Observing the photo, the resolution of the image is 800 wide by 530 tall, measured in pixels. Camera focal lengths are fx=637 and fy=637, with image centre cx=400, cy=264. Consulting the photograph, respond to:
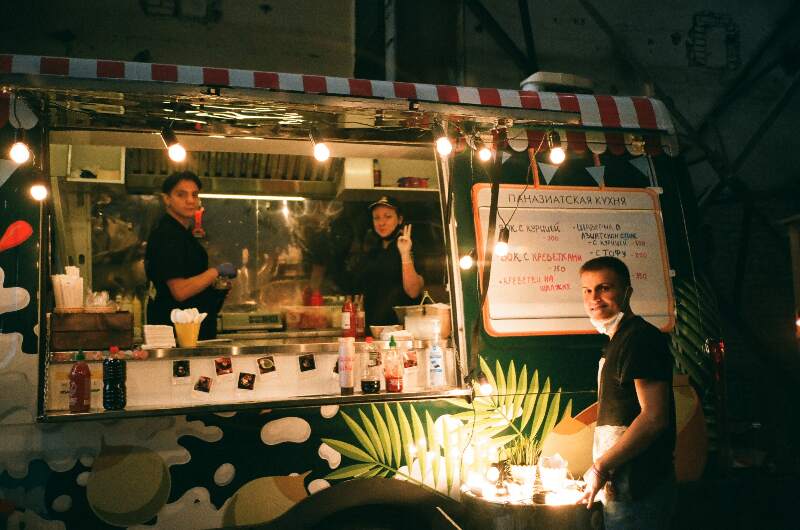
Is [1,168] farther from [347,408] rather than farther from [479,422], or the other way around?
[479,422]

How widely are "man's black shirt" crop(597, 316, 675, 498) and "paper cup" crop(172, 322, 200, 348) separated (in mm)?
2612

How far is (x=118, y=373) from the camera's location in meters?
3.63

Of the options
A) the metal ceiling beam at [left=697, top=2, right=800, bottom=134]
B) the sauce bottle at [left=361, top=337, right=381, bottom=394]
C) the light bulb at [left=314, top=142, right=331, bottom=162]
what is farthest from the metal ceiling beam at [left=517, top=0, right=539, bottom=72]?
the sauce bottle at [left=361, top=337, right=381, bottom=394]

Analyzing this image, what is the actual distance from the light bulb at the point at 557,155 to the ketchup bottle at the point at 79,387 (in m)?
3.18

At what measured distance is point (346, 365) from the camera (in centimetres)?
393

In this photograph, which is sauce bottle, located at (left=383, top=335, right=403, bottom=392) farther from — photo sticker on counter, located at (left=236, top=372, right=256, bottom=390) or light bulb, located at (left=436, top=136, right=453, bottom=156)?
light bulb, located at (left=436, top=136, right=453, bottom=156)

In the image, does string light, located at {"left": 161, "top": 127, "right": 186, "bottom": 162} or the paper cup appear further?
the paper cup

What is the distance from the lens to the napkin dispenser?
3.63 m

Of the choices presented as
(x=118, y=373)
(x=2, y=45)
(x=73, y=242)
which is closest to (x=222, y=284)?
(x=73, y=242)

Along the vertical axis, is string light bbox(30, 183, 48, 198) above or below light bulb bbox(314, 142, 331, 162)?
below

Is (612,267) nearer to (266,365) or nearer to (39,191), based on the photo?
(266,365)

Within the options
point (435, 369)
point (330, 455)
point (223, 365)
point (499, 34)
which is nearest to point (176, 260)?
point (223, 365)

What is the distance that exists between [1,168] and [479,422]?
3.14m

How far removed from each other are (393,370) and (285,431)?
77cm
